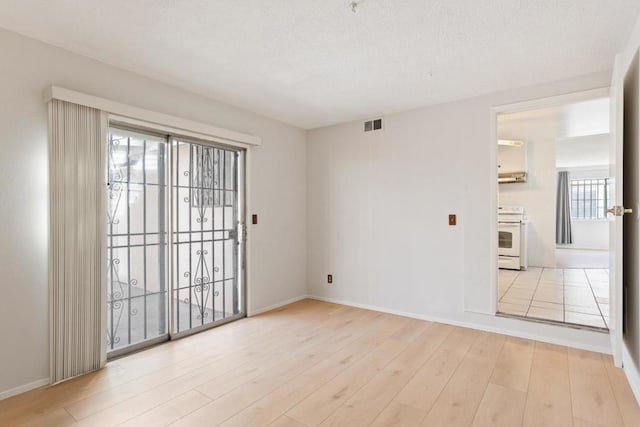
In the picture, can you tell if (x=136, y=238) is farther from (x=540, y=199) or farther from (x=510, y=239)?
(x=540, y=199)

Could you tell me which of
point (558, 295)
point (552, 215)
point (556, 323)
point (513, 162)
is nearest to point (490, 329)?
point (556, 323)

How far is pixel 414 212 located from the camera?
3.78 metres

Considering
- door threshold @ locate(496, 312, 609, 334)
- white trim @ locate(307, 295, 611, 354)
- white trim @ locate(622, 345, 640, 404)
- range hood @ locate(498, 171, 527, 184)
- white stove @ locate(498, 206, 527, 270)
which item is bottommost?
white trim @ locate(307, 295, 611, 354)

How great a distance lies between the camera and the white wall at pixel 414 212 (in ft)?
10.9

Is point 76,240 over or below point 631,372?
over

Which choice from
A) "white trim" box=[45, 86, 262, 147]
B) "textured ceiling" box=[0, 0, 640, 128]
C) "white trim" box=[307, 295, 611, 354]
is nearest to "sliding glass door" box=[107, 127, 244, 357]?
"white trim" box=[45, 86, 262, 147]

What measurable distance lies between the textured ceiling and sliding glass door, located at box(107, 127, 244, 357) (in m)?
0.70

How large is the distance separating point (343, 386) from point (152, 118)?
264 cm

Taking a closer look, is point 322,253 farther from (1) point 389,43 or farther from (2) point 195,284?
(1) point 389,43

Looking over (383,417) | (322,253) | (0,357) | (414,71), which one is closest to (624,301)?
(383,417)

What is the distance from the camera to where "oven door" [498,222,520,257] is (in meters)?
5.88

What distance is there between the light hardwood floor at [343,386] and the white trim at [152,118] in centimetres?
199

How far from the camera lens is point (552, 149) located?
6.18 m

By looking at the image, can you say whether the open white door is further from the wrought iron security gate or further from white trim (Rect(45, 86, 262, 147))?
the wrought iron security gate
